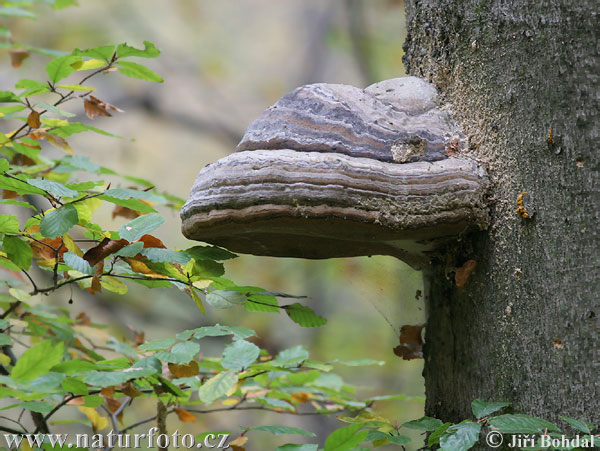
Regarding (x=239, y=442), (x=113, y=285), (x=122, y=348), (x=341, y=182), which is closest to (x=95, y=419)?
(x=122, y=348)

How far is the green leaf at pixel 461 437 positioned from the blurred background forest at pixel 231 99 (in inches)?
114

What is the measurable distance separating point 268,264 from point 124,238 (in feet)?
27.1

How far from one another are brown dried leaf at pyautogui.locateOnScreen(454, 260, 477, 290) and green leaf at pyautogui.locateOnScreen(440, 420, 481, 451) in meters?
0.41

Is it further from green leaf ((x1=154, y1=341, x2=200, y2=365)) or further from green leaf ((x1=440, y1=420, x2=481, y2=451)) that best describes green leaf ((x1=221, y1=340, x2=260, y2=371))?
green leaf ((x1=440, y1=420, x2=481, y2=451))

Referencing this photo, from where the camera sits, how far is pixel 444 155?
143cm

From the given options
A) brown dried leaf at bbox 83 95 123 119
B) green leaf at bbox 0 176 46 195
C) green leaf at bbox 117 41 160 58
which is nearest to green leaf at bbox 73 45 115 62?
green leaf at bbox 117 41 160 58

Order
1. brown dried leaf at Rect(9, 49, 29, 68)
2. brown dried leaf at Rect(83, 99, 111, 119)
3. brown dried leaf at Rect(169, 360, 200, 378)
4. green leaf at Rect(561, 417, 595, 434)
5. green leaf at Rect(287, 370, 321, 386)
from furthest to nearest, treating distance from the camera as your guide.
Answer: brown dried leaf at Rect(9, 49, 29, 68)
green leaf at Rect(287, 370, 321, 386)
brown dried leaf at Rect(83, 99, 111, 119)
brown dried leaf at Rect(169, 360, 200, 378)
green leaf at Rect(561, 417, 595, 434)

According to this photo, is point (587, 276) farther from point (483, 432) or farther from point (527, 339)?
point (483, 432)

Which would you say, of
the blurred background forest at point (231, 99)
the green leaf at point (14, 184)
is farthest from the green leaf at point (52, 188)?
the blurred background forest at point (231, 99)

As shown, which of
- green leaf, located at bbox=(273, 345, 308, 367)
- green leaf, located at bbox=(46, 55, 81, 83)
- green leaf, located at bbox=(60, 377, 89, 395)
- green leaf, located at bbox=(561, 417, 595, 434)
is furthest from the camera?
green leaf, located at bbox=(273, 345, 308, 367)

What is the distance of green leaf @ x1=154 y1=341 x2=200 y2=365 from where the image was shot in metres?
1.20

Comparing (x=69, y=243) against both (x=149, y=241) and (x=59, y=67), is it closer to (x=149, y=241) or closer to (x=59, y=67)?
(x=149, y=241)

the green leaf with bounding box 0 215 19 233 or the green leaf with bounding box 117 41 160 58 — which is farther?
the green leaf with bounding box 117 41 160 58

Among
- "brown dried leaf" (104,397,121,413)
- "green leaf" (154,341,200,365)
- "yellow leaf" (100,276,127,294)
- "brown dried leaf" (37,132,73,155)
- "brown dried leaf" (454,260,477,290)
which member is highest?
"brown dried leaf" (37,132,73,155)
